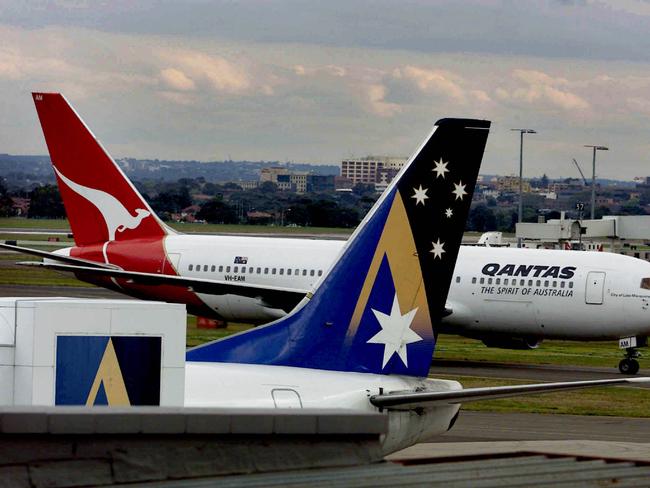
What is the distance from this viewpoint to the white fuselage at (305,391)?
647 inches

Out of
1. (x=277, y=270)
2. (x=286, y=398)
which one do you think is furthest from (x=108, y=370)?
(x=277, y=270)

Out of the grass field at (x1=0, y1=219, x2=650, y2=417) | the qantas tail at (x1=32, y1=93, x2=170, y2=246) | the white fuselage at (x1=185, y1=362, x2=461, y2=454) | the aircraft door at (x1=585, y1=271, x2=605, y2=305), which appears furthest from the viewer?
the qantas tail at (x1=32, y1=93, x2=170, y2=246)

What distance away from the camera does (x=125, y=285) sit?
4578 cm

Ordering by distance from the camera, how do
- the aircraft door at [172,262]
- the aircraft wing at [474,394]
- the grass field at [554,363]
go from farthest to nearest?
the aircraft door at [172,262], the grass field at [554,363], the aircraft wing at [474,394]

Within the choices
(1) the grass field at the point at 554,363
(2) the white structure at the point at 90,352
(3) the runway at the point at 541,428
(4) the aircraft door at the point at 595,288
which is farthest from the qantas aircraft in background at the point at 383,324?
(4) the aircraft door at the point at 595,288

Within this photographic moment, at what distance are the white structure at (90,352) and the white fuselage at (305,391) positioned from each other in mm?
1091

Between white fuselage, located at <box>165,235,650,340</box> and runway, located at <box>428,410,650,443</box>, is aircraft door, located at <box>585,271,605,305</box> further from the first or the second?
runway, located at <box>428,410,650,443</box>

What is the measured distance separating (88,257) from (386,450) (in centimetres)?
3013

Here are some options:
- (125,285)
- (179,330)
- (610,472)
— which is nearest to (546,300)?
(125,285)

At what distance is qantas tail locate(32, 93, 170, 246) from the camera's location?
1780 inches

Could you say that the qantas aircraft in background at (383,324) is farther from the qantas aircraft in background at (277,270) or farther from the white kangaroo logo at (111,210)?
the white kangaroo logo at (111,210)

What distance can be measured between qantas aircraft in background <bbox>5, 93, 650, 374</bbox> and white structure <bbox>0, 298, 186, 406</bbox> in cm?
2450

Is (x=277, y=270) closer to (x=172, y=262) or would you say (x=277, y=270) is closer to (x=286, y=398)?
(x=172, y=262)

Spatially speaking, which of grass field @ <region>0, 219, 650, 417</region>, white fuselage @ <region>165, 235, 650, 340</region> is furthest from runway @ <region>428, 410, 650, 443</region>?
white fuselage @ <region>165, 235, 650, 340</region>
